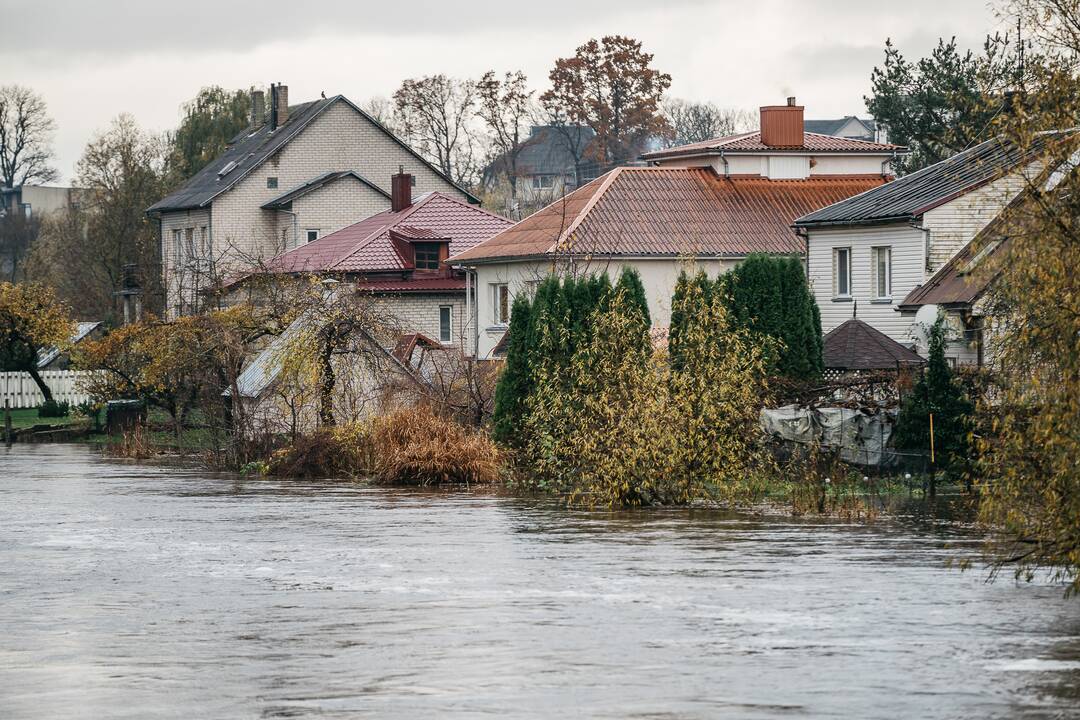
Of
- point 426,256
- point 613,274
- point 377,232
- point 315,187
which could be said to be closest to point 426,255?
point 426,256

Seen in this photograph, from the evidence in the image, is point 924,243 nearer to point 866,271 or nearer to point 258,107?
point 866,271

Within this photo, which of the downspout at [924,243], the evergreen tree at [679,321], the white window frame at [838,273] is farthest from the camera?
the white window frame at [838,273]

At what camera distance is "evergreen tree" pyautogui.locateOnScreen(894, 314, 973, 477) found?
101 ft

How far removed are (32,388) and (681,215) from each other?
86.4 ft

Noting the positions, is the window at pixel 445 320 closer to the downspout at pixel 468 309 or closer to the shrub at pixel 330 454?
the downspout at pixel 468 309

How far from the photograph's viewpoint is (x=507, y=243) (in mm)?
53719

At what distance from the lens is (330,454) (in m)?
37.5

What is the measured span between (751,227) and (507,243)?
7311mm

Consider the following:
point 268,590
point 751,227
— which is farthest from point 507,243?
point 268,590

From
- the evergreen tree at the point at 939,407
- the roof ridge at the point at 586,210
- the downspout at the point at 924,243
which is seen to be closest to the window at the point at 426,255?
the roof ridge at the point at 586,210

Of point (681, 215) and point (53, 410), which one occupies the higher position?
point (681, 215)

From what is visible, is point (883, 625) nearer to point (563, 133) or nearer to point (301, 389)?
point (301, 389)

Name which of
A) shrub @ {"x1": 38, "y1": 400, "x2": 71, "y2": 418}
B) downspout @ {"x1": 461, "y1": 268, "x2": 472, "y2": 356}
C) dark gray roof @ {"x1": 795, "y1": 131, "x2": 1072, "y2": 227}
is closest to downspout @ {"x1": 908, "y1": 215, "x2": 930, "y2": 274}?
dark gray roof @ {"x1": 795, "y1": 131, "x2": 1072, "y2": 227}

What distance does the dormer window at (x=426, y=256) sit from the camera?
197 ft
